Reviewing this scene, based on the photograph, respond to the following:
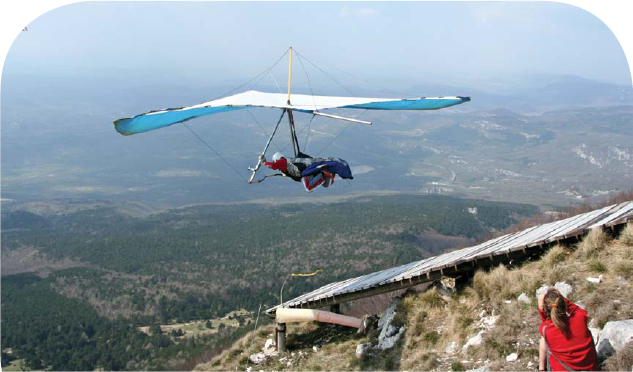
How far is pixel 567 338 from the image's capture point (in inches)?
256

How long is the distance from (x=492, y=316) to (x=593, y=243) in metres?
2.43

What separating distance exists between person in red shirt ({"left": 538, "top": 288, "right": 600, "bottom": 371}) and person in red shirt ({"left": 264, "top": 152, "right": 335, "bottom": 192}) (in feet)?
27.5

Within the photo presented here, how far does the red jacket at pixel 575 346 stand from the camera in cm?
646

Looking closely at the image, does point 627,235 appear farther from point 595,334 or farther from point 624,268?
point 595,334

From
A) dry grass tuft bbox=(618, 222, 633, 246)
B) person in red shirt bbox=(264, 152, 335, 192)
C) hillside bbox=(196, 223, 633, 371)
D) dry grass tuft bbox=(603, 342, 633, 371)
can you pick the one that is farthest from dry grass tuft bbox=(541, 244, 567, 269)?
person in red shirt bbox=(264, 152, 335, 192)

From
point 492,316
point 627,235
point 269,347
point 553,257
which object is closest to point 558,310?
point 492,316

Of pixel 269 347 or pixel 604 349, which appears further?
pixel 269 347

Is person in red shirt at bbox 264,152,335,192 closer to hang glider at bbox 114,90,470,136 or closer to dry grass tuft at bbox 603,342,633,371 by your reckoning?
hang glider at bbox 114,90,470,136

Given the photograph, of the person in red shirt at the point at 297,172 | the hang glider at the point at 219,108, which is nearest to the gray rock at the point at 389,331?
the person in red shirt at the point at 297,172

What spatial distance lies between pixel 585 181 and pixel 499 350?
200 metres

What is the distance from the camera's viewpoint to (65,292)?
70250mm

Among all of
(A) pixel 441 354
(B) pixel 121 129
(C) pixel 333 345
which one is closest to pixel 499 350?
(A) pixel 441 354

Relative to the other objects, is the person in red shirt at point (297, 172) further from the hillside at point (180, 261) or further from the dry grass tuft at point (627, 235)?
the hillside at point (180, 261)

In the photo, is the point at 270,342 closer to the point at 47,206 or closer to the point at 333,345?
the point at 333,345
